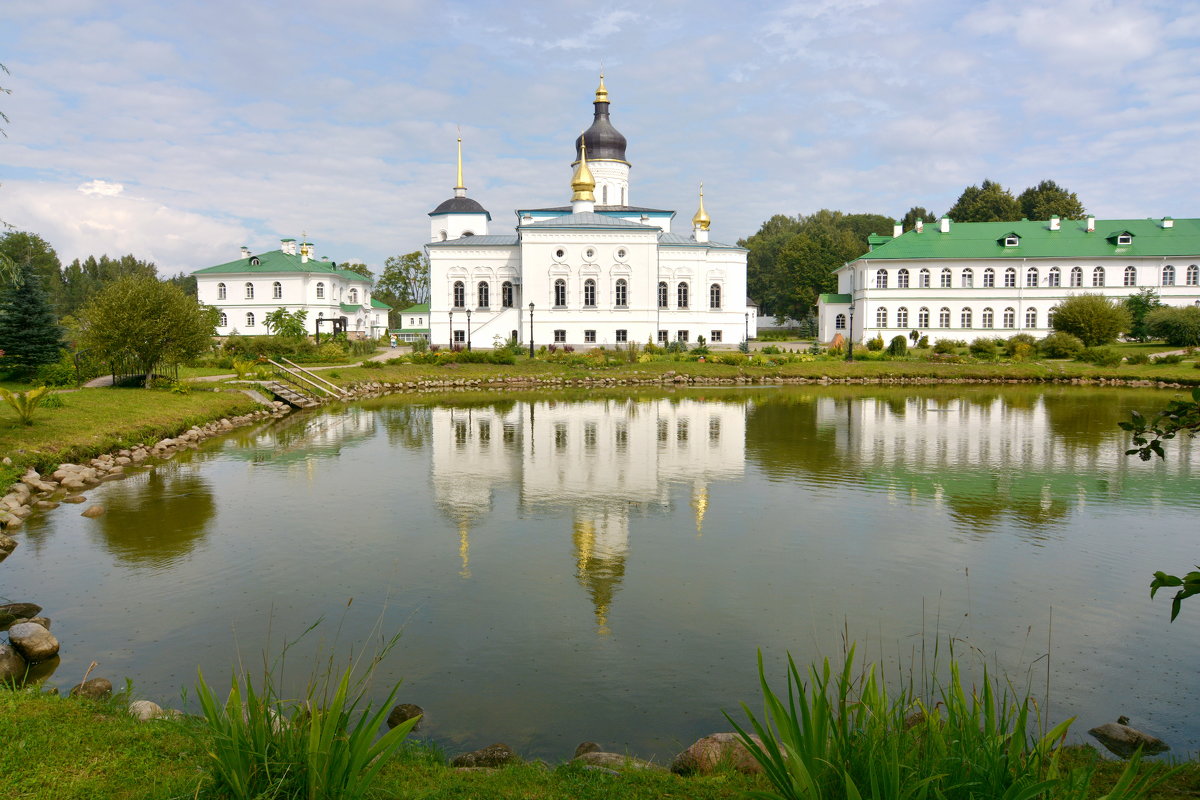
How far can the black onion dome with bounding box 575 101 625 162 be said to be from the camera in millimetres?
52906

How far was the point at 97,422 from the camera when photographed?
17.2m

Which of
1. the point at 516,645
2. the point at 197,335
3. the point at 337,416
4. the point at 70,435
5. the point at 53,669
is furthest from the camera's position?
the point at 337,416

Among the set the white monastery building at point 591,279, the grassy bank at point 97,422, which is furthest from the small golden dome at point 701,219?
the grassy bank at point 97,422

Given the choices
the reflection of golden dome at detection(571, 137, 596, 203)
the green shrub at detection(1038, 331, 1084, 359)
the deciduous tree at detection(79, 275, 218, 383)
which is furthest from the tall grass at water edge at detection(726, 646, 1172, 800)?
the reflection of golden dome at detection(571, 137, 596, 203)

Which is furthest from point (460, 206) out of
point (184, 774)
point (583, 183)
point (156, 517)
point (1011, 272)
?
point (184, 774)

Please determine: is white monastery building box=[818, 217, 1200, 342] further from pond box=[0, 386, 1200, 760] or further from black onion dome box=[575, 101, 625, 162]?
pond box=[0, 386, 1200, 760]

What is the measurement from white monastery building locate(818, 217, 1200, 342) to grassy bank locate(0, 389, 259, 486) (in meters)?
40.6

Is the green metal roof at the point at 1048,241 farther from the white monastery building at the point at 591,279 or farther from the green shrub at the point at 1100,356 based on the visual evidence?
the green shrub at the point at 1100,356

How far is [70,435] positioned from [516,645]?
12.9 metres

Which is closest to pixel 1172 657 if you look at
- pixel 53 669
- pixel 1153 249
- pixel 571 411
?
pixel 53 669

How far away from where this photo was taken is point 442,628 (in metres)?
7.63

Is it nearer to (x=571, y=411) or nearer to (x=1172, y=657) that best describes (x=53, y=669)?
(x=1172, y=657)

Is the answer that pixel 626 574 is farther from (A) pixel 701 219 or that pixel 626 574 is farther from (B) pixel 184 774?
(A) pixel 701 219

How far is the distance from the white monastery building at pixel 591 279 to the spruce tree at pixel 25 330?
21.8 m
